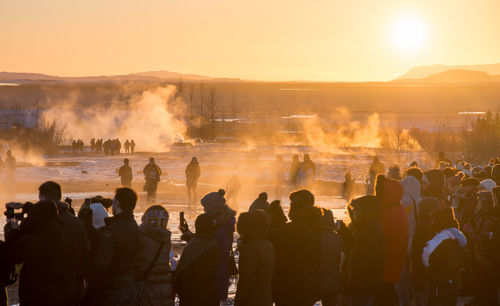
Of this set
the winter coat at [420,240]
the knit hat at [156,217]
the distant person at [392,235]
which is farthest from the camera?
the winter coat at [420,240]

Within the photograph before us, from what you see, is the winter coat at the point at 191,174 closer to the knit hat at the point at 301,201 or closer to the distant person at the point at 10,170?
the distant person at the point at 10,170

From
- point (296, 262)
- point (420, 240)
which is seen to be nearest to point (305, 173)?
point (420, 240)

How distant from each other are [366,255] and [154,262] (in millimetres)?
2139

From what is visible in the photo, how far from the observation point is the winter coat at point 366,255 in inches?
263

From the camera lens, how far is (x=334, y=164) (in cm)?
4291

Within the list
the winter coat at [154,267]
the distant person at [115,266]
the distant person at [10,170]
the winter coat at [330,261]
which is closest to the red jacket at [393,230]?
the winter coat at [330,261]

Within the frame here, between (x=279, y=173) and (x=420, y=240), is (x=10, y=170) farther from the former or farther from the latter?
(x=420, y=240)

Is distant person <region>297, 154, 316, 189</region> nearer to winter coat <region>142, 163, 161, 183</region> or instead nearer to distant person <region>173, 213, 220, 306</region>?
winter coat <region>142, 163, 161, 183</region>

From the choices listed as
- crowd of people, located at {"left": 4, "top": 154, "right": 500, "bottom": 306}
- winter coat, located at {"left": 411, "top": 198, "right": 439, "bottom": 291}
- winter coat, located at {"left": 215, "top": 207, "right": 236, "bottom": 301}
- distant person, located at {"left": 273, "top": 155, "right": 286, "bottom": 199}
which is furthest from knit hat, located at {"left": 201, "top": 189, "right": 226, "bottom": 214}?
distant person, located at {"left": 273, "top": 155, "right": 286, "bottom": 199}

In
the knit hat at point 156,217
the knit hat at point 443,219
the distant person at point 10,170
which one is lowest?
the distant person at point 10,170

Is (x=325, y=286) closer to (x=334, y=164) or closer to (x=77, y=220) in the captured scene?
(x=77, y=220)

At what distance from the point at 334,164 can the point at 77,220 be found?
3712 centimetres

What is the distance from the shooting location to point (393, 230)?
7258 millimetres

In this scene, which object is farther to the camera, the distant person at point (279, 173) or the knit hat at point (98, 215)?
the distant person at point (279, 173)
